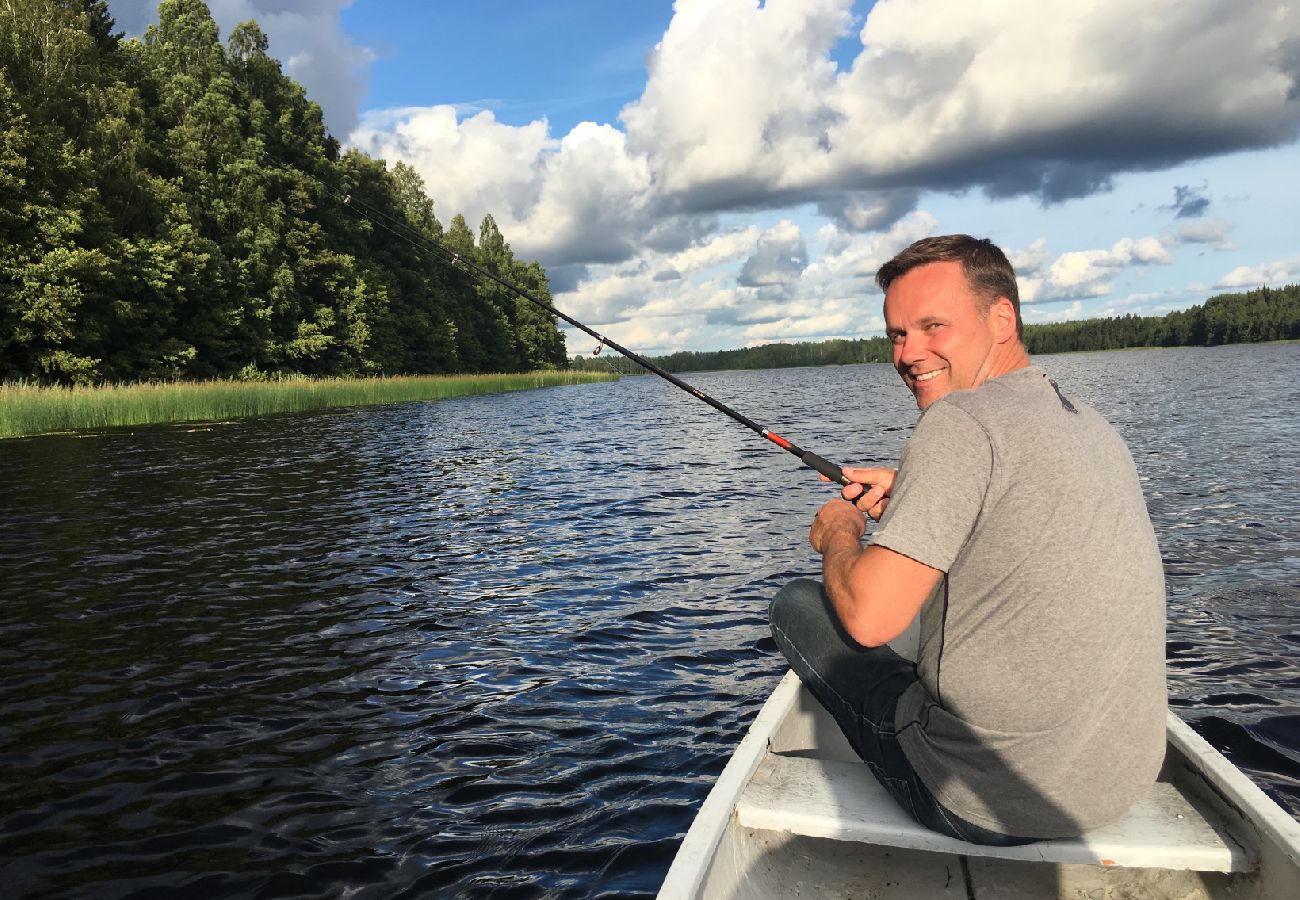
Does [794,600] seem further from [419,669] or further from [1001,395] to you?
[419,669]

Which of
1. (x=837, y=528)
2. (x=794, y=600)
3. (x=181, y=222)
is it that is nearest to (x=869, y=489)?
(x=794, y=600)

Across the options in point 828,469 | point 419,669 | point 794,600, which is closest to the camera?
point 794,600

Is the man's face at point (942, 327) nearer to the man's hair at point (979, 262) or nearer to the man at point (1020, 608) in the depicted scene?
the man's hair at point (979, 262)

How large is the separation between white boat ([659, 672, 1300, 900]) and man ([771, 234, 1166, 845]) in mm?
211

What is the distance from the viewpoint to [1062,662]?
2484 millimetres

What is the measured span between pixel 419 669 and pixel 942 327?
5.51 m

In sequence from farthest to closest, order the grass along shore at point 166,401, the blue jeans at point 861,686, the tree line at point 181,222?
the tree line at point 181,222
the grass along shore at point 166,401
the blue jeans at point 861,686

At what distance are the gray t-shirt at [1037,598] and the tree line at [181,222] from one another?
109 feet

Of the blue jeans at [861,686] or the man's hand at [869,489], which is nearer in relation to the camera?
the blue jeans at [861,686]

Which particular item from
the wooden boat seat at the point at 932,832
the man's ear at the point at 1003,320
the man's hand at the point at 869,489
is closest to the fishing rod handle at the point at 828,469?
the man's hand at the point at 869,489

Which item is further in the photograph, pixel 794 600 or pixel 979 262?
pixel 794 600

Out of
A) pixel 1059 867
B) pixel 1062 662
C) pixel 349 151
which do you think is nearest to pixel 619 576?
pixel 1059 867

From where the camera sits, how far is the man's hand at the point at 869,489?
4.11 meters

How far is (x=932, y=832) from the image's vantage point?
9.60 feet
